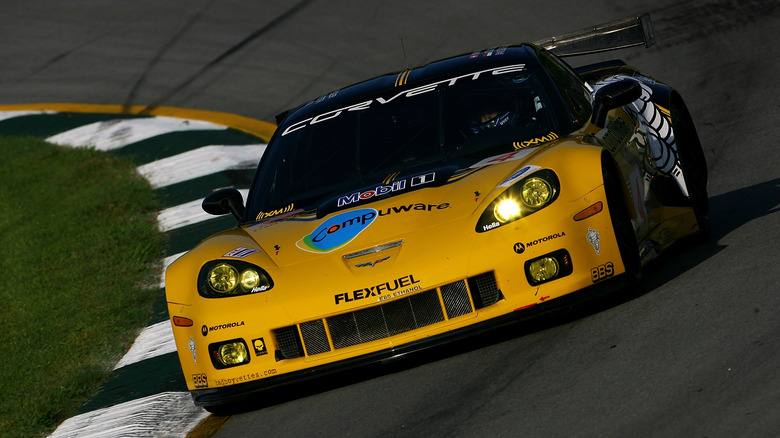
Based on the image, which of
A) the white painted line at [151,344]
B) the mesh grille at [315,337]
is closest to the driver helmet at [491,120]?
the mesh grille at [315,337]

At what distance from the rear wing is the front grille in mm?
3081

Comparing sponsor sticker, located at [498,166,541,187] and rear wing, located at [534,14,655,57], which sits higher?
rear wing, located at [534,14,655,57]

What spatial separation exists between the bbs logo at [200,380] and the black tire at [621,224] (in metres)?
1.81

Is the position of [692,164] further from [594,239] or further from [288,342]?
[288,342]

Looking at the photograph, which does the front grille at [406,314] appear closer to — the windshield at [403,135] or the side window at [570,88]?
the windshield at [403,135]

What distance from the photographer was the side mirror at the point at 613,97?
5602 millimetres

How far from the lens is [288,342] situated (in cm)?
471

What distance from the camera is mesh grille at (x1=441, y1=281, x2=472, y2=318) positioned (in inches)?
179

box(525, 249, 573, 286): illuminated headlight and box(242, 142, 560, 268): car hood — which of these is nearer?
box(525, 249, 573, 286): illuminated headlight

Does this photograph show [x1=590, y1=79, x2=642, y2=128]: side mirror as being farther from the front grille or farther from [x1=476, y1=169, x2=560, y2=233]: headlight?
the front grille

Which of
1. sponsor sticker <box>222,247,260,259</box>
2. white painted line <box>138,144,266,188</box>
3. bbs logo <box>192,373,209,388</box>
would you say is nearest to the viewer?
bbs logo <box>192,373,209,388</box>

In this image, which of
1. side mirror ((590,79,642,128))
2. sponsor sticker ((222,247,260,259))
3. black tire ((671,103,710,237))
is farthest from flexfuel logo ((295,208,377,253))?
black tire ((671,103,710,237))

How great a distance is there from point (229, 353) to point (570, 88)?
2.38m

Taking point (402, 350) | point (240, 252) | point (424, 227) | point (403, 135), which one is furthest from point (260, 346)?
point (403, 135)
